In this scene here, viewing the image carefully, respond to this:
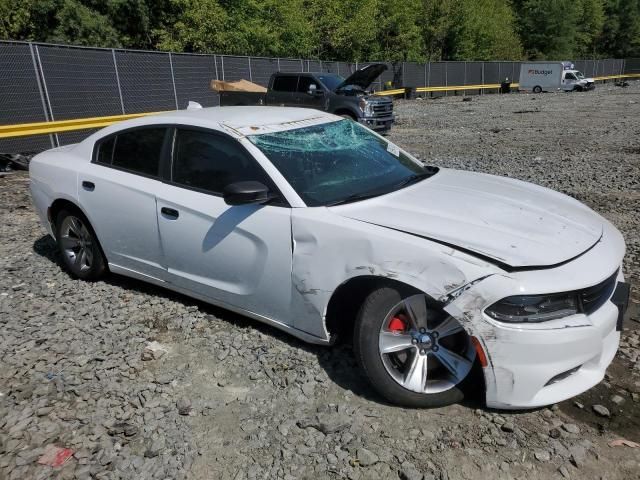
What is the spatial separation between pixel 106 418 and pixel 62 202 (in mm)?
2416

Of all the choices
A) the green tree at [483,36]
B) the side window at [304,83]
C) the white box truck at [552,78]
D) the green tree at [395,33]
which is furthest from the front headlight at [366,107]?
the green tree at [483,36]

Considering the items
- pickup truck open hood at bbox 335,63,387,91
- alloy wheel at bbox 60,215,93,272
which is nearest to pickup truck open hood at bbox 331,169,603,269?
alloy wheel at bbox 60,215,93,272

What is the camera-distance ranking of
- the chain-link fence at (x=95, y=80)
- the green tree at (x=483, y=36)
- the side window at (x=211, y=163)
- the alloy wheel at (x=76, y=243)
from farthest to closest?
the green tree at (x=483, y=36) < the chain-link fence at (x=95, y=80) < the alloy wheel at (x=76, y=243) < the side window at (x=211, y=163)

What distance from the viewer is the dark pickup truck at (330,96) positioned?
14828 mm

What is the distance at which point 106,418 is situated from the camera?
2885 mm

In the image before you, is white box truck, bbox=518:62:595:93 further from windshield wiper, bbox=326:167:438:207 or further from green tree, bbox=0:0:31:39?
windshield wiper, bbox=326:167:438:207

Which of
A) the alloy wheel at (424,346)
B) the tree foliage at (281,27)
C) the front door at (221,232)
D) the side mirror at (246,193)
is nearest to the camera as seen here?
the alloy wheel at (424,346)

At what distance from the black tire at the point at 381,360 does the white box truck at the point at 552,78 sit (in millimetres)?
44112

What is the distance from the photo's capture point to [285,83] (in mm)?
16016

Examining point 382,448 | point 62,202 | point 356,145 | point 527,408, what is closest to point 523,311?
point 527,408

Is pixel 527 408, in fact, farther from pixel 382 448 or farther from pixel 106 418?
pixel 106 418

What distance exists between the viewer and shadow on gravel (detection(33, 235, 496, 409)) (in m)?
2.95

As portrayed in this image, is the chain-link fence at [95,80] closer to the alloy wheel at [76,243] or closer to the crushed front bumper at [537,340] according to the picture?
the alloy wheel at [76,243]

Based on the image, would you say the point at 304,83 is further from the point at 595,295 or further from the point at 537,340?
the point at 537,340
